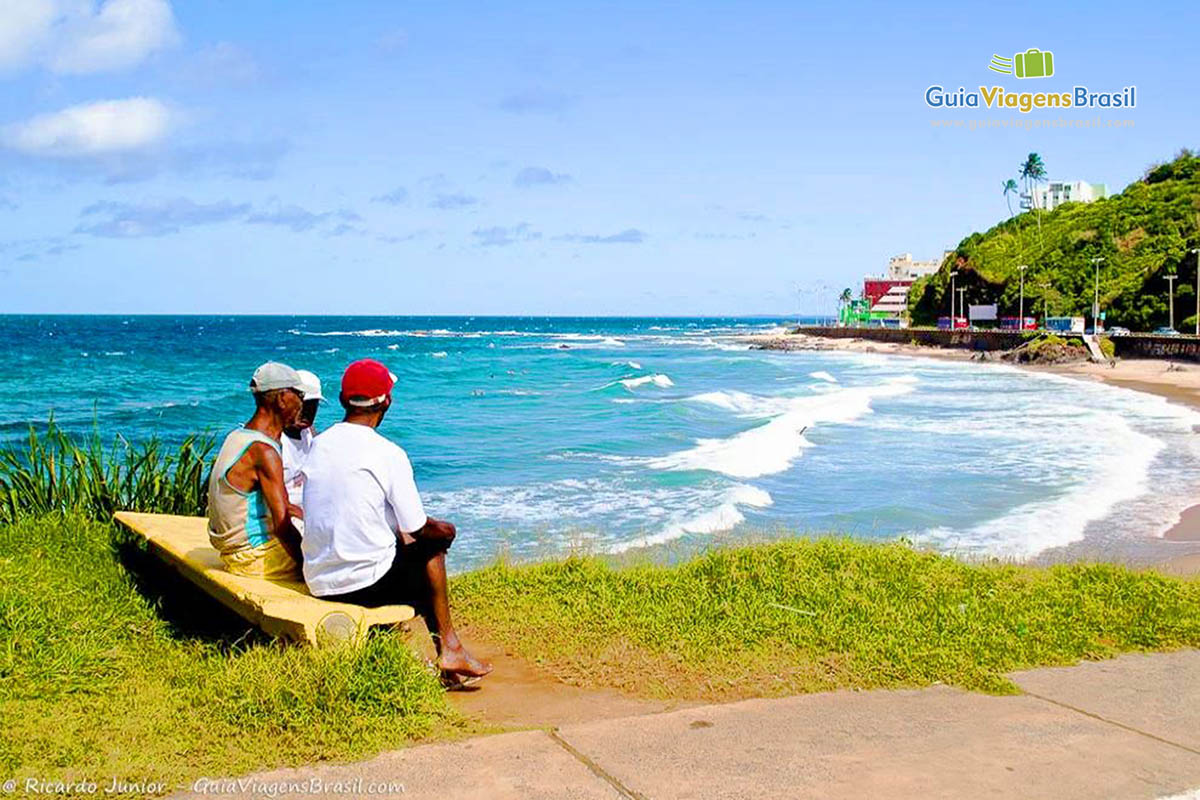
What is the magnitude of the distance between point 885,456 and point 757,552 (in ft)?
45.6

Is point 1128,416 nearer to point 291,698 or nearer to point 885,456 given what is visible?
point 885,456

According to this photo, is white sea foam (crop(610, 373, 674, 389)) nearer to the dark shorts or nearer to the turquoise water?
the turquoise water

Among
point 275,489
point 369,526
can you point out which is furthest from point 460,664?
point 275,489

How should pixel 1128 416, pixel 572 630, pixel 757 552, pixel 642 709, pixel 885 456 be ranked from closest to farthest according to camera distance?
pixel 642 709 → pixel 572 630 → pixel 757 552 → pixel 885 456 → pixel 1128 416

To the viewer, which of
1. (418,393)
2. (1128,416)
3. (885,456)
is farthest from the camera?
(418,393)

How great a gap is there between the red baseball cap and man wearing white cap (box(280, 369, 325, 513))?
2.06ft

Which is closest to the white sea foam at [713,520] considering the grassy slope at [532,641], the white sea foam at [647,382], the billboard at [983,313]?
the grassy slope at [532,641]

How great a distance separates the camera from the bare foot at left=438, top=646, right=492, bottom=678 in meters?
4.67

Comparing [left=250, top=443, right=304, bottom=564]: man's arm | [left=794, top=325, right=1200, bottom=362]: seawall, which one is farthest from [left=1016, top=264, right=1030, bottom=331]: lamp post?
[left=250, top=443, right=304, bottom=564]: man's arm

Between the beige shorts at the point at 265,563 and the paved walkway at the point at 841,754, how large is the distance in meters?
1.53

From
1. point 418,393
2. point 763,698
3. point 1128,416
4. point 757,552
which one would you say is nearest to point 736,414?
point 1128,416

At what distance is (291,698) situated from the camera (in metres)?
4.00

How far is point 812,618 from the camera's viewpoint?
5.42 metres

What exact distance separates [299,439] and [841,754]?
3.30m
